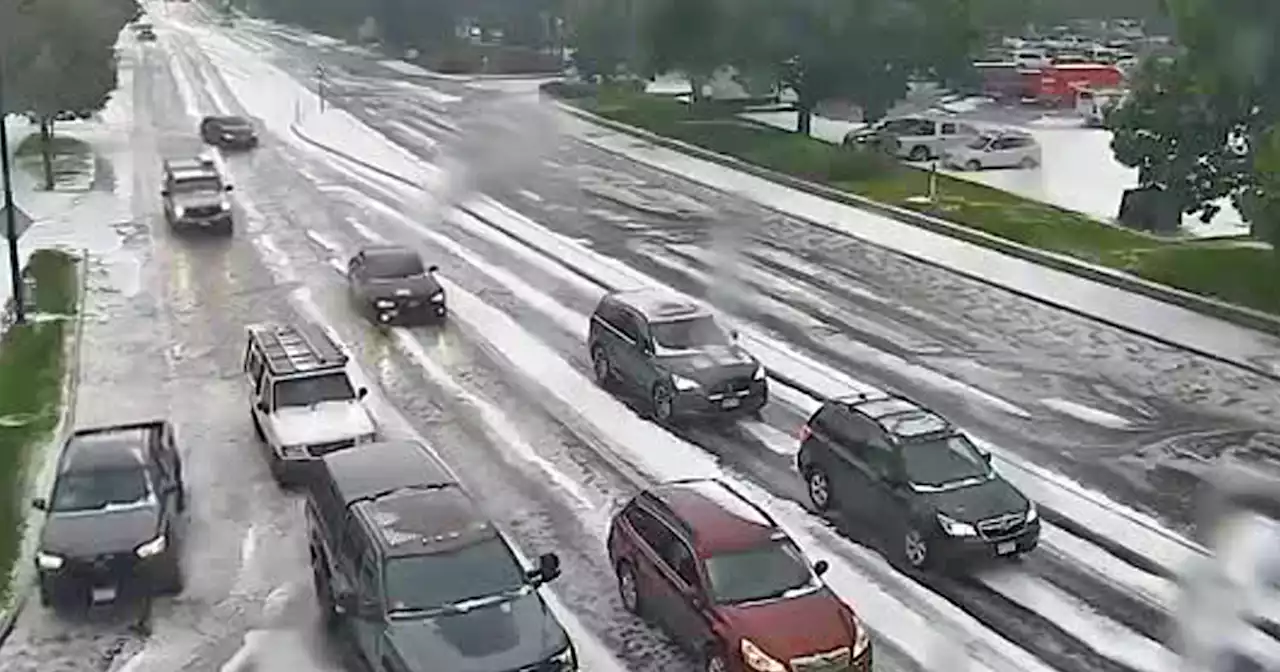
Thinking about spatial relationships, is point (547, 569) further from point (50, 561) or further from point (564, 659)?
point (50, 561)

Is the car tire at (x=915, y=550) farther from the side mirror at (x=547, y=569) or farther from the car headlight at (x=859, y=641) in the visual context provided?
the side mirror at (x=547, y=569)

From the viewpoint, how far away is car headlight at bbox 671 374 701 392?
24.2 m

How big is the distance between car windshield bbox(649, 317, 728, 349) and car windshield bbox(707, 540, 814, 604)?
9.52 meters

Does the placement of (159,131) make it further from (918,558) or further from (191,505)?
(918,558)

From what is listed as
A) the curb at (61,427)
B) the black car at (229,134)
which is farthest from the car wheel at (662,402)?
the black car at (229,134)

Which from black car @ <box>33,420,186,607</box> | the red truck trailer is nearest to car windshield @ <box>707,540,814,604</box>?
black car @ <box>33,420,186,607</box>

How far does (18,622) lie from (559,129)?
5013 cm

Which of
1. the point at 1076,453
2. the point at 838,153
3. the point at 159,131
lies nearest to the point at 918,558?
the point at 1076,453

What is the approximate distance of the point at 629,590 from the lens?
17.3 metres

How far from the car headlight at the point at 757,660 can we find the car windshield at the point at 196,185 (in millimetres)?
32094

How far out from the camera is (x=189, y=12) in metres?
197

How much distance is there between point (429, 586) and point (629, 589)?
2.88 meters

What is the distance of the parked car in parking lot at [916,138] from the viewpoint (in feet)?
178

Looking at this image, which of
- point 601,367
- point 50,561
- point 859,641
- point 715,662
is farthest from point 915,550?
point 50,561
